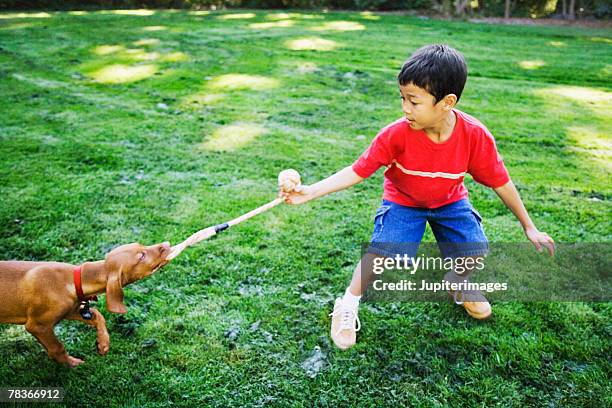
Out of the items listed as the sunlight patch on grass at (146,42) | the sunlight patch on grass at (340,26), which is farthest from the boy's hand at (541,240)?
the sunlight patch on grass at (340,26)

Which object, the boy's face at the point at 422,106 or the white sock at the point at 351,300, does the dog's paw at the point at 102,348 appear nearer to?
the white sock at the point at 351,300

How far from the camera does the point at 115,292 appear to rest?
92.4 inches

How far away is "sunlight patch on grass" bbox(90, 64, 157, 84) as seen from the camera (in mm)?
7586

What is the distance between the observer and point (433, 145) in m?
2.54

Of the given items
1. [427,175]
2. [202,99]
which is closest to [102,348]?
[427,175]

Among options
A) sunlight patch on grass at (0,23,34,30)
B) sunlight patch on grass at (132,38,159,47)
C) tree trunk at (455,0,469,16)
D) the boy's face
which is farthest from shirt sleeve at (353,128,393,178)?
tree trunk at (455,0,469,16)

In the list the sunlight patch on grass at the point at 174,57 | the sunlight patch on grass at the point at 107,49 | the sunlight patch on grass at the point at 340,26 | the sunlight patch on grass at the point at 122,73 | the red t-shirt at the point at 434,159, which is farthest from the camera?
the sunlight patch on grass at the point at 340,26

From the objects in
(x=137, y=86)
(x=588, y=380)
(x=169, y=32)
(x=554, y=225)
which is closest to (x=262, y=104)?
(x=137, y=86)

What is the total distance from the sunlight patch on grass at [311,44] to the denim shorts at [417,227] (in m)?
8.00

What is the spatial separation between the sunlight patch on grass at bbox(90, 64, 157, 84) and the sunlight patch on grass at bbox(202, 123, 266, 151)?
279 cm

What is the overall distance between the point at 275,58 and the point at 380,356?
24.7ft

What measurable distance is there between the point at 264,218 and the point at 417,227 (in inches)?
62.8

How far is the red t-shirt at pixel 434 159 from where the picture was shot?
100 inches

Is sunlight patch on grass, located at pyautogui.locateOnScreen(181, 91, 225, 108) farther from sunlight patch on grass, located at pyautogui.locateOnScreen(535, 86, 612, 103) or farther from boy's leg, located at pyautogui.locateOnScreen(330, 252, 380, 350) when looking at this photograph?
sunlight patch on grass, located at pyautogui.locateOnScreen(535, 86, 612, 103)
